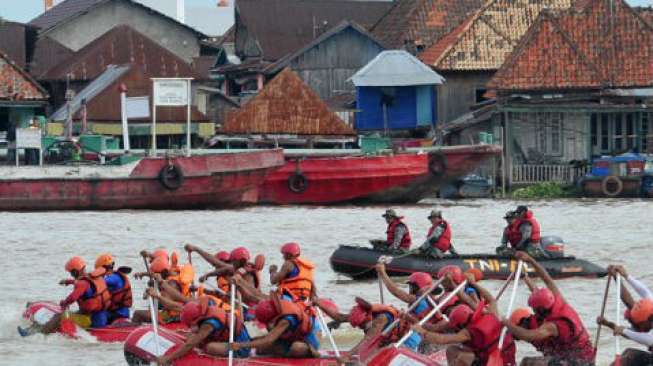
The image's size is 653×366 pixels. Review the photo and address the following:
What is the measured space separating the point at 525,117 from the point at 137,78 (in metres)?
12.7

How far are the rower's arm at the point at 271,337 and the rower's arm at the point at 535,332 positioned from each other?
2.43 meters

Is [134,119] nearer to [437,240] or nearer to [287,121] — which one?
[287,121]

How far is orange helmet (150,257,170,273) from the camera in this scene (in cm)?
1991

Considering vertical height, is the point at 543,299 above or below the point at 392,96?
below

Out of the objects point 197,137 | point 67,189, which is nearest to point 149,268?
point 67,189

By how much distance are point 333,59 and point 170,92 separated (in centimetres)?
1567

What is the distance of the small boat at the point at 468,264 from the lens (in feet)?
81.7

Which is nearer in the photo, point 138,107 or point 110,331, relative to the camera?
point 110,331

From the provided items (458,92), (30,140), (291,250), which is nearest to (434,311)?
(291,250)

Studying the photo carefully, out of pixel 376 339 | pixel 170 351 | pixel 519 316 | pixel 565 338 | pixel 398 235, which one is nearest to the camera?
pixel 565 338

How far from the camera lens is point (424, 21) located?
56.0m

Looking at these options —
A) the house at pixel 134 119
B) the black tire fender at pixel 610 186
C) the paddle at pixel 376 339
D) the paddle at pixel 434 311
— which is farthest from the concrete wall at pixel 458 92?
the paddle at pixel 434 311

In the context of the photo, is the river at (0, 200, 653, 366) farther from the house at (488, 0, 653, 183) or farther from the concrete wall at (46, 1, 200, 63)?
the concrete wall at (46, 1, 200, 63)

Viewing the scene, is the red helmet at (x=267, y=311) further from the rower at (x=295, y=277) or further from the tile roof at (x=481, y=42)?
the tile roof at (x=481, y=42)
